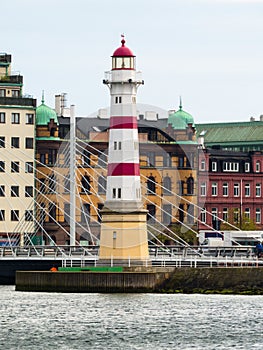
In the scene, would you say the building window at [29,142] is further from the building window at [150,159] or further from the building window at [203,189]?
the building window at [203,189]

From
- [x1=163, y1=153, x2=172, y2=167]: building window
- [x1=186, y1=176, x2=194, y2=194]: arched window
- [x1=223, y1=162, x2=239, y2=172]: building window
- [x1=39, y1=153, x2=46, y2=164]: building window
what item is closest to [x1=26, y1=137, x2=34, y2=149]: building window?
[x1=39, y1=153, x2=46, y2=164]: building window

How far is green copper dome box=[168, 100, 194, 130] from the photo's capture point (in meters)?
161

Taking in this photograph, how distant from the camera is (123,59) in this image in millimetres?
106500

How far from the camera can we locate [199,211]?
162 meters

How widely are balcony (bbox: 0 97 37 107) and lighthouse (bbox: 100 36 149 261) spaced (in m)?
43.8

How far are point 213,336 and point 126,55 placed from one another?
28810 millimetres

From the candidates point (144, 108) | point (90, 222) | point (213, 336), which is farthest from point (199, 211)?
point (213, 336)

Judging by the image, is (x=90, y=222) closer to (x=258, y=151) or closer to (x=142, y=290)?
(x=258, y=151)

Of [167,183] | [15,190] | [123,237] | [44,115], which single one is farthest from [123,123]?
[167,183]

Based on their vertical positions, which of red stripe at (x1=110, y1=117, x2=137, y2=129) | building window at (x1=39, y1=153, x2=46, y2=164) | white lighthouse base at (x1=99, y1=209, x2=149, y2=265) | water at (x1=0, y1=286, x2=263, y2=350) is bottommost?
water at (x1=0, y1=286, x2=263, y2=350)

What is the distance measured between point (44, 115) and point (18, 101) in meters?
3.12

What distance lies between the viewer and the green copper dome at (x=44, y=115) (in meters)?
151

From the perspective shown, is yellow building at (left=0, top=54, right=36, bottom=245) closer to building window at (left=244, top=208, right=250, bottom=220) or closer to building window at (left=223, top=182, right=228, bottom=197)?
building window at (left=223, top=182, right=228, bottom=197)

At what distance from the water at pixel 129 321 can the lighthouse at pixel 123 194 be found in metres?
3.78
